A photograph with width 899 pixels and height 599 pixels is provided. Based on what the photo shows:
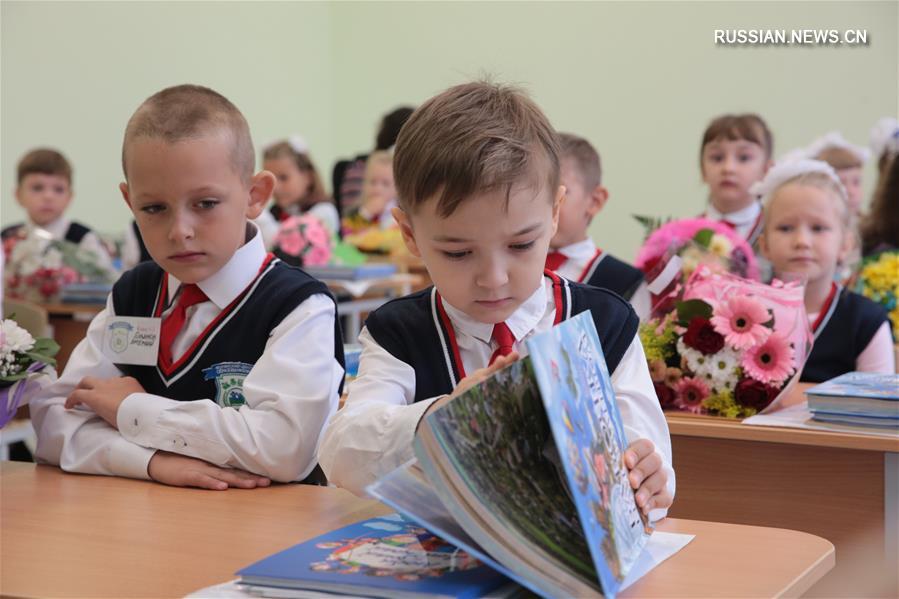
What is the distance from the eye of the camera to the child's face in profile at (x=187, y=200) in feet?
6.33

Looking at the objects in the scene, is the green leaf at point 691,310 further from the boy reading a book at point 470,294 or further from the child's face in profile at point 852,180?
the child's face in profile at point 852,180

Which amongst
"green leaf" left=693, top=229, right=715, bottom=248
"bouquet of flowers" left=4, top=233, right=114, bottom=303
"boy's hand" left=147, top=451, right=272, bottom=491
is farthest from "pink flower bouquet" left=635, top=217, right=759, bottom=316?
"bouquet of flowers" left=4, top=233, right=114, bottom=303

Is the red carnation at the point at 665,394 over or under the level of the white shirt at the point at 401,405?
under

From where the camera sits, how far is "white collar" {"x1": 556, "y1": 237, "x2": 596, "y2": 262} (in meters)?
3.53

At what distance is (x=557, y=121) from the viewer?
31.8 feet

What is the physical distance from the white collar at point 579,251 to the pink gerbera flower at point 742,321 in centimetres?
98

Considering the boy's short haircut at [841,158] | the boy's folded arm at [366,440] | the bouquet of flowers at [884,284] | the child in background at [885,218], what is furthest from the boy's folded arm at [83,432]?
the boy's short haircut at [841,158]

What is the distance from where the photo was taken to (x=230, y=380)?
1969mm

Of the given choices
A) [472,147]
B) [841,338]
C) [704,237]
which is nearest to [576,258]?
[704,237]

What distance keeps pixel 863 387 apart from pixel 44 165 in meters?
5.72

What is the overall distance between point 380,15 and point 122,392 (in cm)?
921

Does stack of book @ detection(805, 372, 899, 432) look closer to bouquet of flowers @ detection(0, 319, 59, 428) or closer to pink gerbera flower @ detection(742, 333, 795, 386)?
pink gerbera flower @ detection(742, 333, 795, 386)

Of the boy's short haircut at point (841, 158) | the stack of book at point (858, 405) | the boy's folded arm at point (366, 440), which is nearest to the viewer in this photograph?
the boy's folded arm at point (366, 440)

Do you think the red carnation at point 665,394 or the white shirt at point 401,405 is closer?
the white shirt at point 401,405
